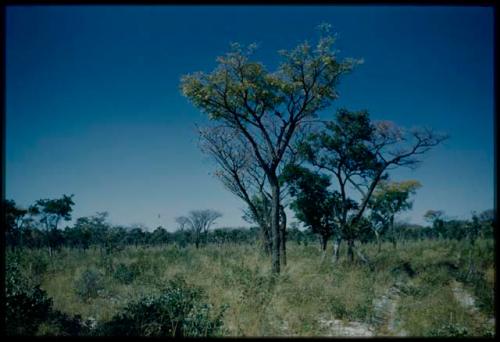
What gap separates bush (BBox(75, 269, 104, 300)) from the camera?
904 cm

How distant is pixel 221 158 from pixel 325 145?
5867 millimetres

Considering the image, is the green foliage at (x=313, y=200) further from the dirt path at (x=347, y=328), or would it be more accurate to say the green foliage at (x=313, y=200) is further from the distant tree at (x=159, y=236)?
the distant tree at (x=159, y=236)

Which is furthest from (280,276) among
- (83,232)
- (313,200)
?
(83,232)

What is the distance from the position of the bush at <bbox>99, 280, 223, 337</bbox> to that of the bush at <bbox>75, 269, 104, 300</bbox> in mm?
3303

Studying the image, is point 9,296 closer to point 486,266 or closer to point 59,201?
point 486,266

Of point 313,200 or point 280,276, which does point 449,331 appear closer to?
point 280,276

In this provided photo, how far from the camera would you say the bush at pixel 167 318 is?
5.41 metres

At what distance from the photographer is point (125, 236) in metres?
53.2

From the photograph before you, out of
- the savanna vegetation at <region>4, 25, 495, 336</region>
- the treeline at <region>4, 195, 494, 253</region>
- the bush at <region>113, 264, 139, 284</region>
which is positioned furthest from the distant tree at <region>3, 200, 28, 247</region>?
the bush at <region>113, 264, 139, 284</region>

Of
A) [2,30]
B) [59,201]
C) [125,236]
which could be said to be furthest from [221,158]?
[125,236]

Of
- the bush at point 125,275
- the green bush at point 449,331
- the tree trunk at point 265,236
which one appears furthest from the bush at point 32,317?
the tree trunk at point 265,236

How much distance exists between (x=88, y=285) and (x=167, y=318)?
4.99 m

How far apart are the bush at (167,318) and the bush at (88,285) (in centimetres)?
330

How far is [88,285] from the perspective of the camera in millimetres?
9430
